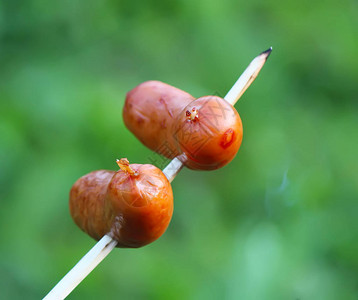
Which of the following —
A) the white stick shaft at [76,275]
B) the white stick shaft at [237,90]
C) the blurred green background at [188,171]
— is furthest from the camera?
the blurred green background at [188,171]

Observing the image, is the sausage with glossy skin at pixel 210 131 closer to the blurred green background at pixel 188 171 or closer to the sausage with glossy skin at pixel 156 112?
the sausage with glossy skin at pixel 156 112

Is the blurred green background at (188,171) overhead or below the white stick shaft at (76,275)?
overhead

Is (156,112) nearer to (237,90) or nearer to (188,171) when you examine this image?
(237,90)

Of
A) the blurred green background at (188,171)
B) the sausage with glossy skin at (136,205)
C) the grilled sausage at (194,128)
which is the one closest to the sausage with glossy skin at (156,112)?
the grilled sausage at (194,128)

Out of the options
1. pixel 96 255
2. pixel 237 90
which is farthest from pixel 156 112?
pixel 96 255

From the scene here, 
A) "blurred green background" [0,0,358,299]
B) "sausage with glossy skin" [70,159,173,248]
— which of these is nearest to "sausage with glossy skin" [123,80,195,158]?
"sausage with glossy skin" [70,159,173,248]

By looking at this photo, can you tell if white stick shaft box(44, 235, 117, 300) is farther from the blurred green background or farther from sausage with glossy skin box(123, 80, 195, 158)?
the blurred green background
